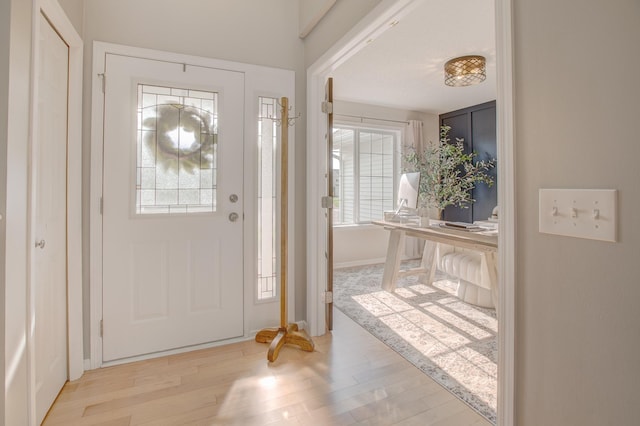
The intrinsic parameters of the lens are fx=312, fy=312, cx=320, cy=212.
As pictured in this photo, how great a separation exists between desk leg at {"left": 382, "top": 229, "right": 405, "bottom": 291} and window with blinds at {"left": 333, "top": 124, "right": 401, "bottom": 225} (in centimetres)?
146

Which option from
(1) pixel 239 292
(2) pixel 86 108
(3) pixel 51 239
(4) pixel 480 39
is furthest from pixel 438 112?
(3) pixel 51 239

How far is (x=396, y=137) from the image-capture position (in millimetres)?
5121

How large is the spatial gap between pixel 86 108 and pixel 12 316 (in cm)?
131

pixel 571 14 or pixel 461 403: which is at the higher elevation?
pixel 571 14

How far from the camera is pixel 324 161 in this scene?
2.45 m

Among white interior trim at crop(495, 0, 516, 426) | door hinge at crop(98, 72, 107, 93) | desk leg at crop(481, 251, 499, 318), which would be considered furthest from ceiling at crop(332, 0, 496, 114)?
desk leg at crop(481, 251, 499, 318)

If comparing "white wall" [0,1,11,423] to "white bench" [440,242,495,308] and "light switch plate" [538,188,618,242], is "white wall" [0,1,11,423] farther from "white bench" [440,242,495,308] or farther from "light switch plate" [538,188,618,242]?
"white bench" [440,242,495,308]

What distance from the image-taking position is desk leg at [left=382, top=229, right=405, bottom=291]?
11.1 ft

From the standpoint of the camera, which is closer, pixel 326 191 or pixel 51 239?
pixel 51 239

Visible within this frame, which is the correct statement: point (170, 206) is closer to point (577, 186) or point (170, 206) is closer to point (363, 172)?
point (577, 186)

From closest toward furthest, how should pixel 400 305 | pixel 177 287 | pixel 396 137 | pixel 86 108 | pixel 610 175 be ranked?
pixel 610 175
pixel 86 108
pixel 177 287
pixel 400 305
pixel 396 137

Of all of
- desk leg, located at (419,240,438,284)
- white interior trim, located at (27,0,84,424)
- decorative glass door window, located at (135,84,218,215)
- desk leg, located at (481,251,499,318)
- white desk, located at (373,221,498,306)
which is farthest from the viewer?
desk leg, located at (419,240,438,284)

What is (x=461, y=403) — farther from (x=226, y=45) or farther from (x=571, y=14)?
(x=226, y=45)

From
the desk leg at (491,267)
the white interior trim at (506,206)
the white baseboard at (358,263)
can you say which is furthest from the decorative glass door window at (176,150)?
the white baseboard at (358,263)
